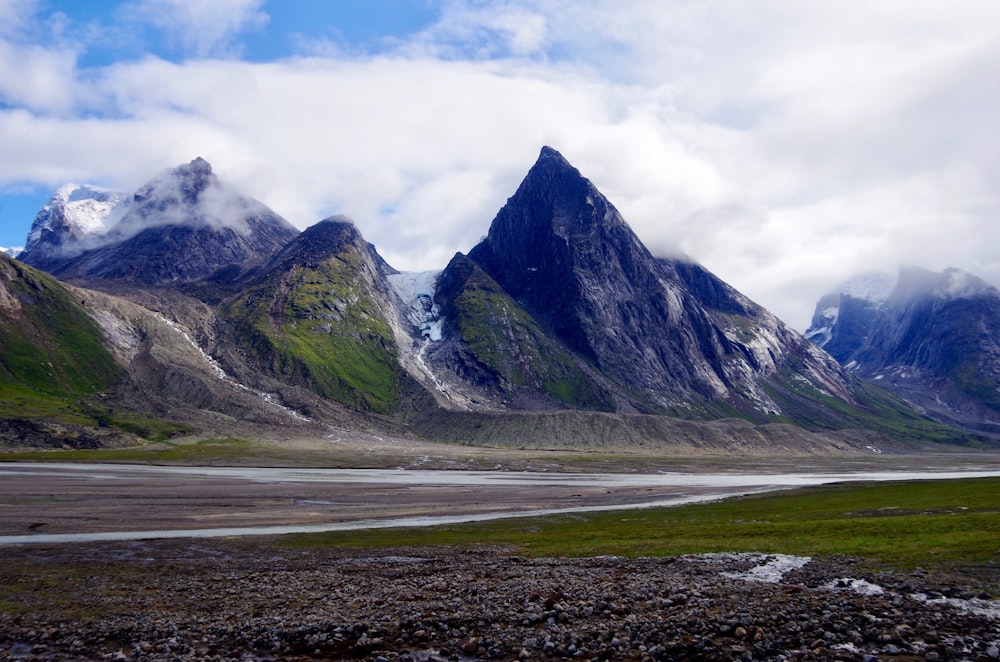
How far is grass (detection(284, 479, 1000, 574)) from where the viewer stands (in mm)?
33625

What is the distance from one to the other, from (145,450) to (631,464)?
5844 inches

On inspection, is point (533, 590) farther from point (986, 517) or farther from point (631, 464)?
point (631, 464)

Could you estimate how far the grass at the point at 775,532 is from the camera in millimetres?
33625

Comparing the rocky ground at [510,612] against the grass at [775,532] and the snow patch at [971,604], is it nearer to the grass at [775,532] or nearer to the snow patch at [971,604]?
the snow patch at [971,604]

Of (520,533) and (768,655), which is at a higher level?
(768,655)

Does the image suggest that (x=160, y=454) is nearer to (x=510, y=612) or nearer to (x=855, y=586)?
(x=510, y=612)

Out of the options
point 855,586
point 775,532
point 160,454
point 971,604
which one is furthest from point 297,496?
point 160,454

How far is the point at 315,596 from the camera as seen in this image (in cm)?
2928

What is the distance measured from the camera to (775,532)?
45906 millimetres

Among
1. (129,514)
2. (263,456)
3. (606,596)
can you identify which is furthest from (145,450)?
(606,596)

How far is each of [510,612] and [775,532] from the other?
99.1 ft

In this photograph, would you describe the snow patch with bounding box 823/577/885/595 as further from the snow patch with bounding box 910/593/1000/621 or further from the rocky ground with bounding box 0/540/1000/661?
the snow patch with bounding box 910/593/1000/621

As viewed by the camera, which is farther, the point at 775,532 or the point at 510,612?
the point at 775,532

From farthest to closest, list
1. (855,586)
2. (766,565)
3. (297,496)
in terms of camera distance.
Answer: (297,496) < (766,565) < (855,586)
